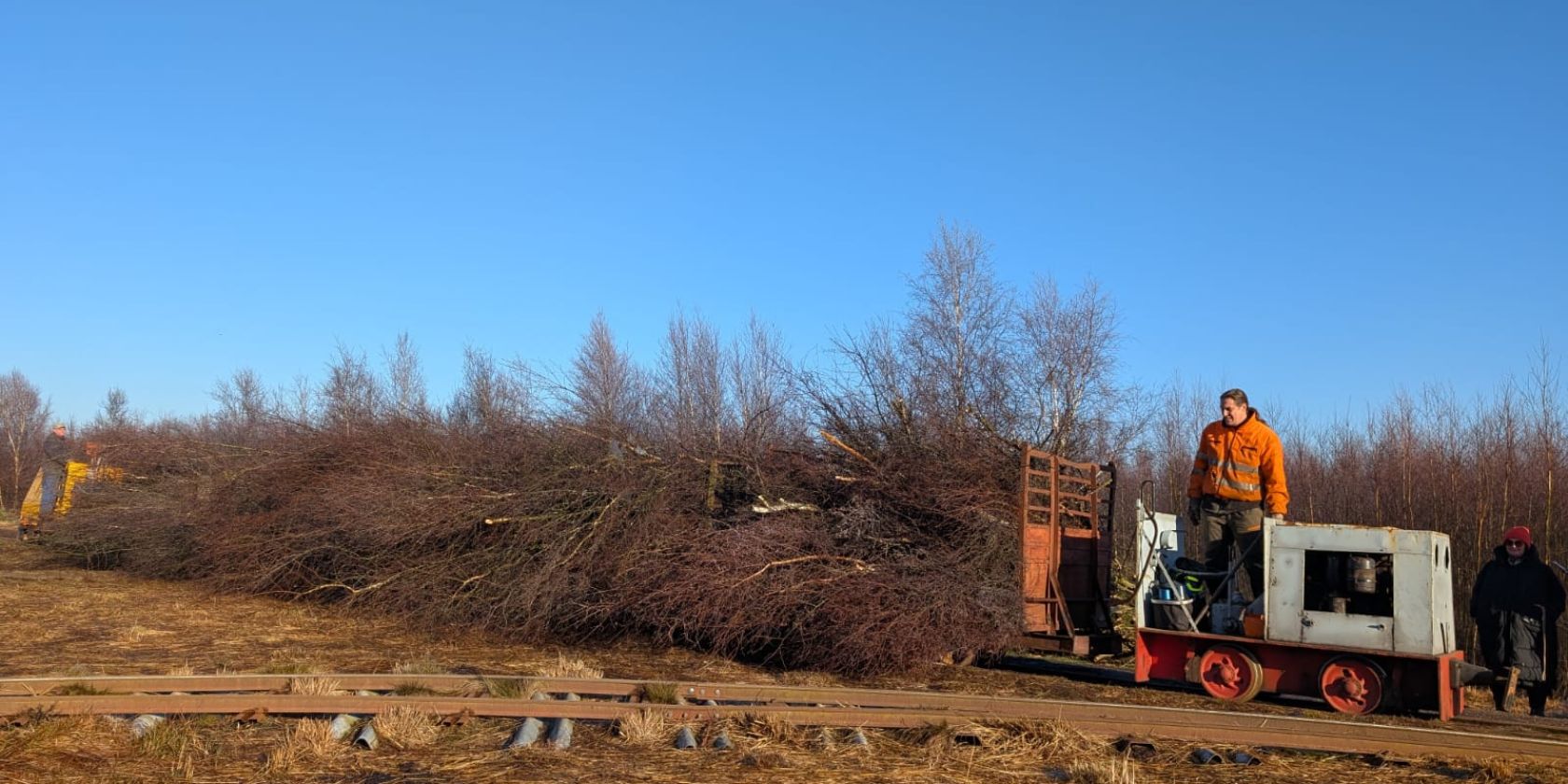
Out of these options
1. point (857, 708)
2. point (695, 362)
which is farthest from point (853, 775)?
point (695, 362)

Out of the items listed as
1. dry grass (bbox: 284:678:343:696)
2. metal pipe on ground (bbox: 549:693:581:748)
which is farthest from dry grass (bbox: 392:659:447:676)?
metal pipe on ground (bbox: 549:693:581:748)

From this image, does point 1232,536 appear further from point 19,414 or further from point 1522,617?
point 19,414

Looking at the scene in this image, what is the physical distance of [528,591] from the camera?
500 inches

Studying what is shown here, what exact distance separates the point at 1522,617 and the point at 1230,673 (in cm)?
264

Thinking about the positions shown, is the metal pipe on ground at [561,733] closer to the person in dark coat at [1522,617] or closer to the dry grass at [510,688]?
the dry grass at [510,688]

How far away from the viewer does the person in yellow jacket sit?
9.65 m

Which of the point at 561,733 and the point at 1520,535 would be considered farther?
the point at 1520,535

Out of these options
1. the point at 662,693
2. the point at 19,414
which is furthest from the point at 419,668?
the point at 19,414

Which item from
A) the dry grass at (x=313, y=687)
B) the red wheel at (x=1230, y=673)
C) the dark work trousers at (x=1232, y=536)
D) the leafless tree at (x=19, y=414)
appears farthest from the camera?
the leafless tree at (x=19, y=414)

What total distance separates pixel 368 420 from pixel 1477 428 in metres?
15.2

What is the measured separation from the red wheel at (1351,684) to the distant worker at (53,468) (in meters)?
20.9

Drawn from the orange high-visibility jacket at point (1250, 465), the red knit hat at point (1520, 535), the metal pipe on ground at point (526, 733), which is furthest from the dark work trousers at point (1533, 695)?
the metal pipe on ground at point (526, 733)

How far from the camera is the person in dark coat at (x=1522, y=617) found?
32.2ft

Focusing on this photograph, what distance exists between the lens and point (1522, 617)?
32.5 ft
